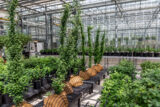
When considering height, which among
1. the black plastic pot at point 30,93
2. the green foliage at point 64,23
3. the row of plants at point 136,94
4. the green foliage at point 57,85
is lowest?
the black plastic pot at point 30,93

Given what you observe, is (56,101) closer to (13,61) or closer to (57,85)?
(57,85)

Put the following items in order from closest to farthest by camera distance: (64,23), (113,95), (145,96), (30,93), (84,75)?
1. (145,96)
2. (113,95)
3. (64,23)
4. (30,93)
5. (84,75)

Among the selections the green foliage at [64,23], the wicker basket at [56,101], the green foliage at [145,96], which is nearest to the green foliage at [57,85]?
the wicker basket at [56,101]

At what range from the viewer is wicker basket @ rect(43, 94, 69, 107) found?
253 centimetres

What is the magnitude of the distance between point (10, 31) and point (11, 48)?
1.12 ft

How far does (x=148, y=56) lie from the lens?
21.8 feet

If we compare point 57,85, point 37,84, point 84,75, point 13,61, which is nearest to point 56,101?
point 57,85

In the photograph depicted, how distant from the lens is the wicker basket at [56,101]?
99.5 inches

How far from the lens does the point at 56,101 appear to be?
8.54 ft

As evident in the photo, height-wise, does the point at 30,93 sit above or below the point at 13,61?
below

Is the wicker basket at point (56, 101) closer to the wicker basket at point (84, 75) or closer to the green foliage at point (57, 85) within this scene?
the green foliage at point (57, 85)

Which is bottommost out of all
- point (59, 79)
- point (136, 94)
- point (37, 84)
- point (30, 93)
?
point (30, 93)

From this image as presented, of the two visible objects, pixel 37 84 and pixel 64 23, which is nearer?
pixel 64 23

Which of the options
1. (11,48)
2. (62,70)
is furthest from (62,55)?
(11,48)
